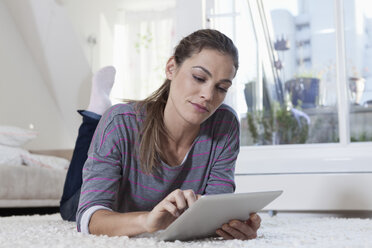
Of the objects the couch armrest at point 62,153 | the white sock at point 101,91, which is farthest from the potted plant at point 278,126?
the couch armrest at point 62,153

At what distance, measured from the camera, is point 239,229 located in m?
1.24

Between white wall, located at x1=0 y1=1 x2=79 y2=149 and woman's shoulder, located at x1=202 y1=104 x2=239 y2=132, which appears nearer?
woman's shoulder, located at x1=202 y1=104 x2=239 y2=132

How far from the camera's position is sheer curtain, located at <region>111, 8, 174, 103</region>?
442 cm

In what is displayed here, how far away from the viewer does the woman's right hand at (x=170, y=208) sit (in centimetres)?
106

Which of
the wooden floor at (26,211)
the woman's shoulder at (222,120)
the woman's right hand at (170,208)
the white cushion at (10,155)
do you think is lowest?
the wooden floor at (26,211)

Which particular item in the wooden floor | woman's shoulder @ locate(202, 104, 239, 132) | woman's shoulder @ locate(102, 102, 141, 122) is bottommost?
the wooden floor

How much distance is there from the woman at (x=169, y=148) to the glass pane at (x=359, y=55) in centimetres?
135

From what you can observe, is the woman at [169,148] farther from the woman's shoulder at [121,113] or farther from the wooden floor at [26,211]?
the wooden floor at [26,211]

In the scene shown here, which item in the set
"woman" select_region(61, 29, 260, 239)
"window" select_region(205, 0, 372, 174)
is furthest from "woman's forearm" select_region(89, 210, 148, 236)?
"window" select_region(205, 0, 372, 174)

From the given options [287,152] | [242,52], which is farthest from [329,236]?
[242,52]

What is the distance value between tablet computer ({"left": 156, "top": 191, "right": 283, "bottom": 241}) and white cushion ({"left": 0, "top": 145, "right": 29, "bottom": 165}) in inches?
68.2

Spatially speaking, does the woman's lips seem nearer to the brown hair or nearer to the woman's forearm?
the brown hair

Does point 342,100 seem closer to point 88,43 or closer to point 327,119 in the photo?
point 327,119

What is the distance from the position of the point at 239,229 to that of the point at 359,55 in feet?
5.75
